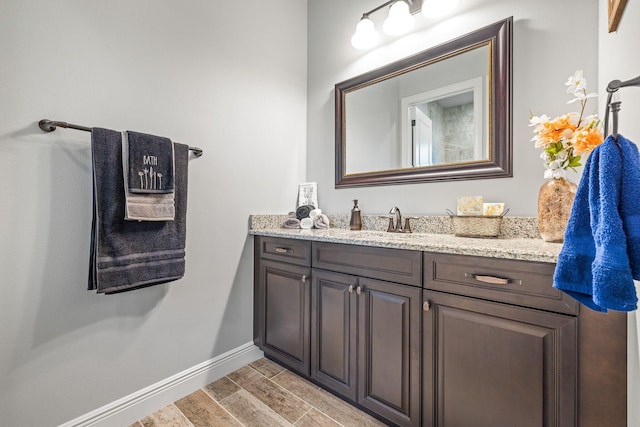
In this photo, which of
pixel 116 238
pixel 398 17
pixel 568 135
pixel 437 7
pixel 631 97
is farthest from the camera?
pixel 398 17

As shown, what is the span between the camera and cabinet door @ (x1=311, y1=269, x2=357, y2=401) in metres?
1.42

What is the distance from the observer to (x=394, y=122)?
6.21ft

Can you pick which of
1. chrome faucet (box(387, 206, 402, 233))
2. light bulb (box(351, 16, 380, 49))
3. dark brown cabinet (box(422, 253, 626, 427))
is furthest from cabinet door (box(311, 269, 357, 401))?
light bulb (box(351, 16, 380, 49))

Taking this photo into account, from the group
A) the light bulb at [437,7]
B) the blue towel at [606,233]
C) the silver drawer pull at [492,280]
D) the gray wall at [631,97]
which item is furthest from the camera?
the light bulb at [437,7]

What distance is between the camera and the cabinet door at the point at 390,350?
121cm

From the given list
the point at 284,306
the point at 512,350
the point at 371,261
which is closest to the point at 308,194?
the point at 284,306

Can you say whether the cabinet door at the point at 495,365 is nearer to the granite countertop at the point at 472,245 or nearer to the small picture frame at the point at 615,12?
the granite countertop at the point at 472,245

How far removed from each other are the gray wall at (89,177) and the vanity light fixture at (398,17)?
0.64 m

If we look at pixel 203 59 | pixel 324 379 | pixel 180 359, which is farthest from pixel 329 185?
pixel 180 359

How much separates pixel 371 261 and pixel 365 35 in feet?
4.92

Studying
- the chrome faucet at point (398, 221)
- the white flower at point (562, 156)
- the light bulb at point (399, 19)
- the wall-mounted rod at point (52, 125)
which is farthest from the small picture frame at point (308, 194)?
the white flower at point (562, 156)

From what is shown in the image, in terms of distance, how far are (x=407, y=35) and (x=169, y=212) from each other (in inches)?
69.0

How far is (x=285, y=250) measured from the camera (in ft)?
5.71

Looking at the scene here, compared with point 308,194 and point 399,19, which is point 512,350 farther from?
point 399,19
